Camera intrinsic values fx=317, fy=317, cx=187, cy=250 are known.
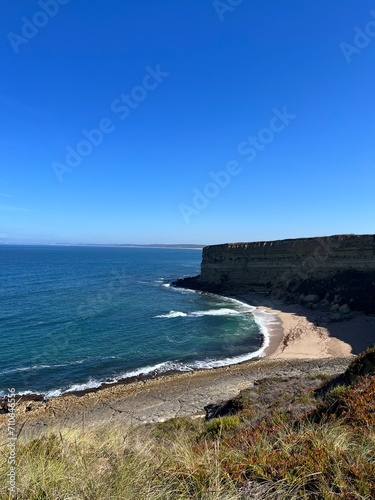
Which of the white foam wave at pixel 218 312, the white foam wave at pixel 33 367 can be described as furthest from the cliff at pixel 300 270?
the white foam wave at pixel 33 367

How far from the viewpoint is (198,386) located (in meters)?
21.5

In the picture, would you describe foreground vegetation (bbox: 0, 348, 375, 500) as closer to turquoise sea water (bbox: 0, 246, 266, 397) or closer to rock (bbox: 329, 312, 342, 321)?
turquoise sea water (bbox: 0, 246, 266, 397)

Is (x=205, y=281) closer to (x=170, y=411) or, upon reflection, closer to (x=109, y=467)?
(x=170, y=411)

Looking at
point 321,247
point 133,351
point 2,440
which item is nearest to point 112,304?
point 133,351

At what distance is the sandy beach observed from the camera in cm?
1761

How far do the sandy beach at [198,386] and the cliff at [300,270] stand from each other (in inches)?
364

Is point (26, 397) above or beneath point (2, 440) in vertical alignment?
beneath

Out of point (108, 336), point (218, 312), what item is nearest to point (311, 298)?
point (218, 312)

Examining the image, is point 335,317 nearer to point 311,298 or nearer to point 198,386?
point 311,298

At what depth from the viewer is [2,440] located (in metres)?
5.88

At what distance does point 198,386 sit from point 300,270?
1465 inches

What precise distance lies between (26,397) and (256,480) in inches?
805

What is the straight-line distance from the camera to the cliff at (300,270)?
43844 millimetres

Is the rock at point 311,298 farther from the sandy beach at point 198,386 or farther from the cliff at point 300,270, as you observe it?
the sandy beach at point 198,386
